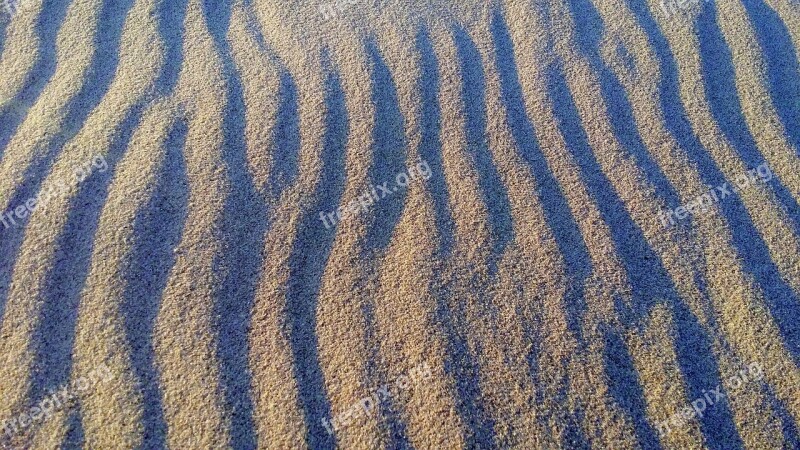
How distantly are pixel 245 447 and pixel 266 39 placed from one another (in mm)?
1606

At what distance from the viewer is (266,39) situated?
2502mm

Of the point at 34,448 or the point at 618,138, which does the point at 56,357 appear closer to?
the point at 34,448

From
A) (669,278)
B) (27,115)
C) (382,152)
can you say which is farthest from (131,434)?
(669,278)
